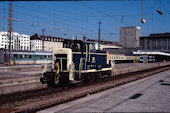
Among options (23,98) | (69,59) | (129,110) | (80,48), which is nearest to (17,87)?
(23,98)

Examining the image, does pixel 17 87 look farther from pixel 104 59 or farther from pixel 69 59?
pixel 104 59

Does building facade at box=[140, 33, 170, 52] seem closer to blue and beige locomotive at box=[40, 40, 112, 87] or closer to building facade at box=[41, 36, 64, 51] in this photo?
building facade at box=[41, 36, 64, 51]

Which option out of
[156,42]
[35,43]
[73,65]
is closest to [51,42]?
[35,43]

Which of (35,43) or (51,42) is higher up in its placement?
(51,42)

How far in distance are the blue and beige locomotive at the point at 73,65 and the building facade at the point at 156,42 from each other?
345 ft

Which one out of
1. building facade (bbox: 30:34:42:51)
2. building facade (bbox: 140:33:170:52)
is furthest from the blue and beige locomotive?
building facade (bbox: 30:34:42:51)

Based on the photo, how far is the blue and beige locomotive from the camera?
12609 millimetres

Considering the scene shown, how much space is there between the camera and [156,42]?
113 metres

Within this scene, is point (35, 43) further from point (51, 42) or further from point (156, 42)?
point (156, 42)

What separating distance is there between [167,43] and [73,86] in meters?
108

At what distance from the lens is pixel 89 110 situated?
7352mm

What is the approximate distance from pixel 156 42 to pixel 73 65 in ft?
362

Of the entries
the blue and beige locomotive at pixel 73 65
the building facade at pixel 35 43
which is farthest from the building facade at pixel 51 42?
the blue and beige locomotive at pixel 73 65

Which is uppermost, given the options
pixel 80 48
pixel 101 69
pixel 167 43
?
pixel 167 43
